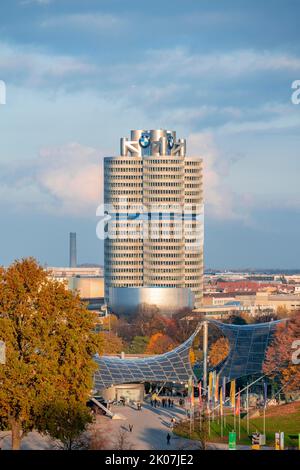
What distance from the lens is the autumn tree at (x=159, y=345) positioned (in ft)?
400

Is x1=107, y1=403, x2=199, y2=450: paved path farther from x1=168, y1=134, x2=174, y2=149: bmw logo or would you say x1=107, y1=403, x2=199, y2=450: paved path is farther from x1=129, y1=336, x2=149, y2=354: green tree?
x1=168, y1=134, x2=174, y2=149: bmw logo

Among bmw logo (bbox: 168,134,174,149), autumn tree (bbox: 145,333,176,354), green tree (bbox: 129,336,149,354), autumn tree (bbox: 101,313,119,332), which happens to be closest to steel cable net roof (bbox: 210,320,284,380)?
autumn tree (bbox: 145,333,176,354)

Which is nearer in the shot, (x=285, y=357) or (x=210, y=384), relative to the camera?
(x=210, y=384)

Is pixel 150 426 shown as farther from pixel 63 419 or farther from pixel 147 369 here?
pixel 63 419

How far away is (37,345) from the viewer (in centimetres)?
4966

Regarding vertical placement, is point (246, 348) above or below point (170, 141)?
below

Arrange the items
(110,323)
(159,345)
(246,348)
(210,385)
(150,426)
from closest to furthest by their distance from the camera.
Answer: (150,426) → (210,385) → (246,348) → (159,345) → (110,323)

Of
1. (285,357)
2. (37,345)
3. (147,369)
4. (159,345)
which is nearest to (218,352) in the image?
(147,369)

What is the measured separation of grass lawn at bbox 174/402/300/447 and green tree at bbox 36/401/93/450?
1218 centimetres

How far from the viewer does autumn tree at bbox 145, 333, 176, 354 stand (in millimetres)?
122062

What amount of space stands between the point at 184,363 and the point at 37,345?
39.8 m


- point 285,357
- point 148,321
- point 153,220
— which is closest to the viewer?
point 285,357

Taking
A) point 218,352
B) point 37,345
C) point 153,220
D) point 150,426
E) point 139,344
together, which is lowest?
point 150,426
